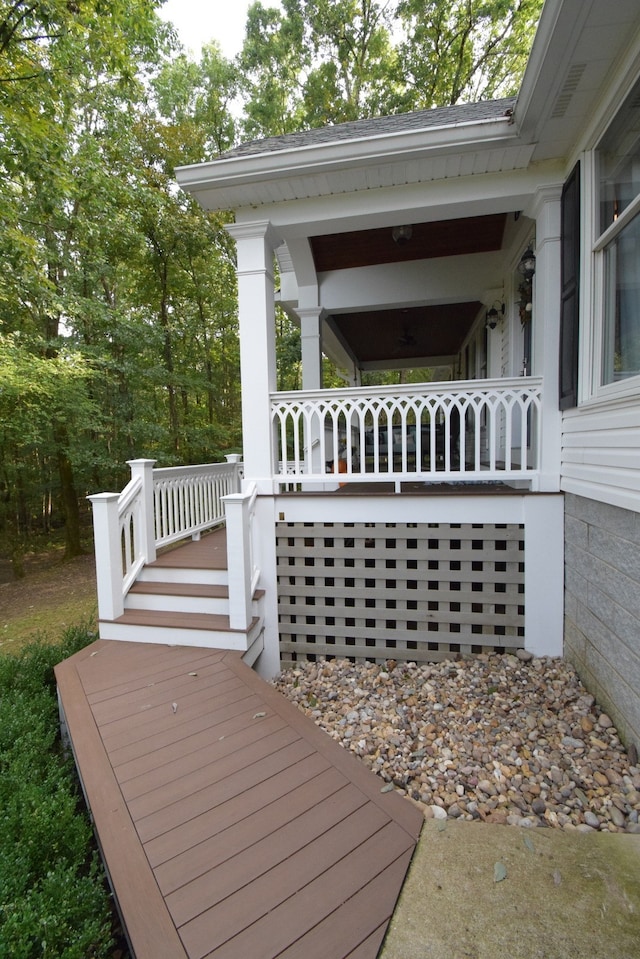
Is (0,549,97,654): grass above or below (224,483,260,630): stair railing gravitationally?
below

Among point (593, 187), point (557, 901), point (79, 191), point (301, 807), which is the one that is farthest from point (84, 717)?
point (79, 191)

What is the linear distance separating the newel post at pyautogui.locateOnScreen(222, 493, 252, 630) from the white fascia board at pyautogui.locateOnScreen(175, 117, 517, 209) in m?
2.44

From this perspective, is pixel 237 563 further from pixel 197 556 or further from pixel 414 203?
pixel 414 203

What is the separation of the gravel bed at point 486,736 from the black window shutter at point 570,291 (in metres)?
2.00

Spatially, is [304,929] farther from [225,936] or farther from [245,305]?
[245,305]

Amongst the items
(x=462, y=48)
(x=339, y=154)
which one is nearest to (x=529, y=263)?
(x=339, y=154)

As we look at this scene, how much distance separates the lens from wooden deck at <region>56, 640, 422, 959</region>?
1.36 metres

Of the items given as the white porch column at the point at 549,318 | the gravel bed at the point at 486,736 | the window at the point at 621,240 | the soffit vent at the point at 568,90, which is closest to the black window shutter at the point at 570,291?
the white porch column at the point at 549,318

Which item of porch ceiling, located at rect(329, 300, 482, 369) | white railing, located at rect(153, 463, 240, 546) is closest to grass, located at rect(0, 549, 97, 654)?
white railing, located at rect(153, 463, 240, 546)

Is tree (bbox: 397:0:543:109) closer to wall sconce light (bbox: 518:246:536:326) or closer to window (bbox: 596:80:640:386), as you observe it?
wall sconce light (bbox: 518:246:536:326)

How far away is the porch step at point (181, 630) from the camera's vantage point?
3.25m

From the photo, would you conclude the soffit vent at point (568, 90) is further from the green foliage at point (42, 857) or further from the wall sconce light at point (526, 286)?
the green foliage at point (42, 857)

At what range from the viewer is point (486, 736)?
264cm

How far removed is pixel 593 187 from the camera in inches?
110
